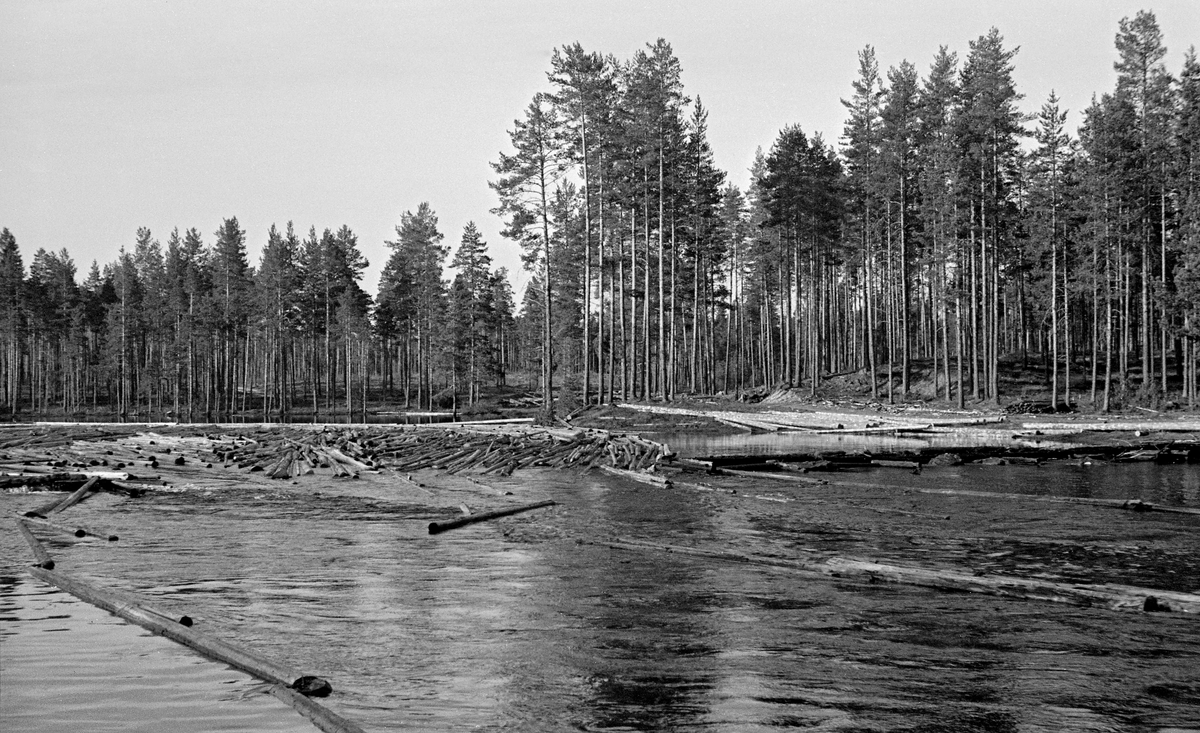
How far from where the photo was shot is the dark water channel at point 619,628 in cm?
699

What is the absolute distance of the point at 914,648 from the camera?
860 centimetres

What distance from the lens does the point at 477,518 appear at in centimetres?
1666

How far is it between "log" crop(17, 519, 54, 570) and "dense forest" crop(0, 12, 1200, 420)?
33.0 m

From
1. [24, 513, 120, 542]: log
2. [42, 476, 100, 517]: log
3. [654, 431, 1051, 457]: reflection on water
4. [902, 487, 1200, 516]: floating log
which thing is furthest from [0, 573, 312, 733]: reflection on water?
[654, 431, 1051, 457]: reflection on water

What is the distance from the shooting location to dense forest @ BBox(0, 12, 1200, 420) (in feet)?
157

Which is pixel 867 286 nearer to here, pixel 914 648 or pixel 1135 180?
pixel 1135 180

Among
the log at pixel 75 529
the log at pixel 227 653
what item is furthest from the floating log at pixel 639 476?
the log at pixel 227 653

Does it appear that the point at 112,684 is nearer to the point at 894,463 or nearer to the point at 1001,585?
the point at 1001,585

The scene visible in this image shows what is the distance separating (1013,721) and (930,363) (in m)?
61.4

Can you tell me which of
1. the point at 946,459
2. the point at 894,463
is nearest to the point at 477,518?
the point at 894,463

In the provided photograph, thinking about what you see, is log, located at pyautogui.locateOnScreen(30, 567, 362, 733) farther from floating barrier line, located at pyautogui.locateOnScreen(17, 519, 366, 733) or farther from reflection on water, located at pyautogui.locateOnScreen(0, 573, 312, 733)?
reflection on water, located at pyautogui.locateOnScreen(0, 573, 312, 733)

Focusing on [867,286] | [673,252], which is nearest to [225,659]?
[673,252]

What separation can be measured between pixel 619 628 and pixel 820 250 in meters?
61.0

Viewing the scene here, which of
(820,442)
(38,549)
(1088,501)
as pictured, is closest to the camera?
(38,549)
